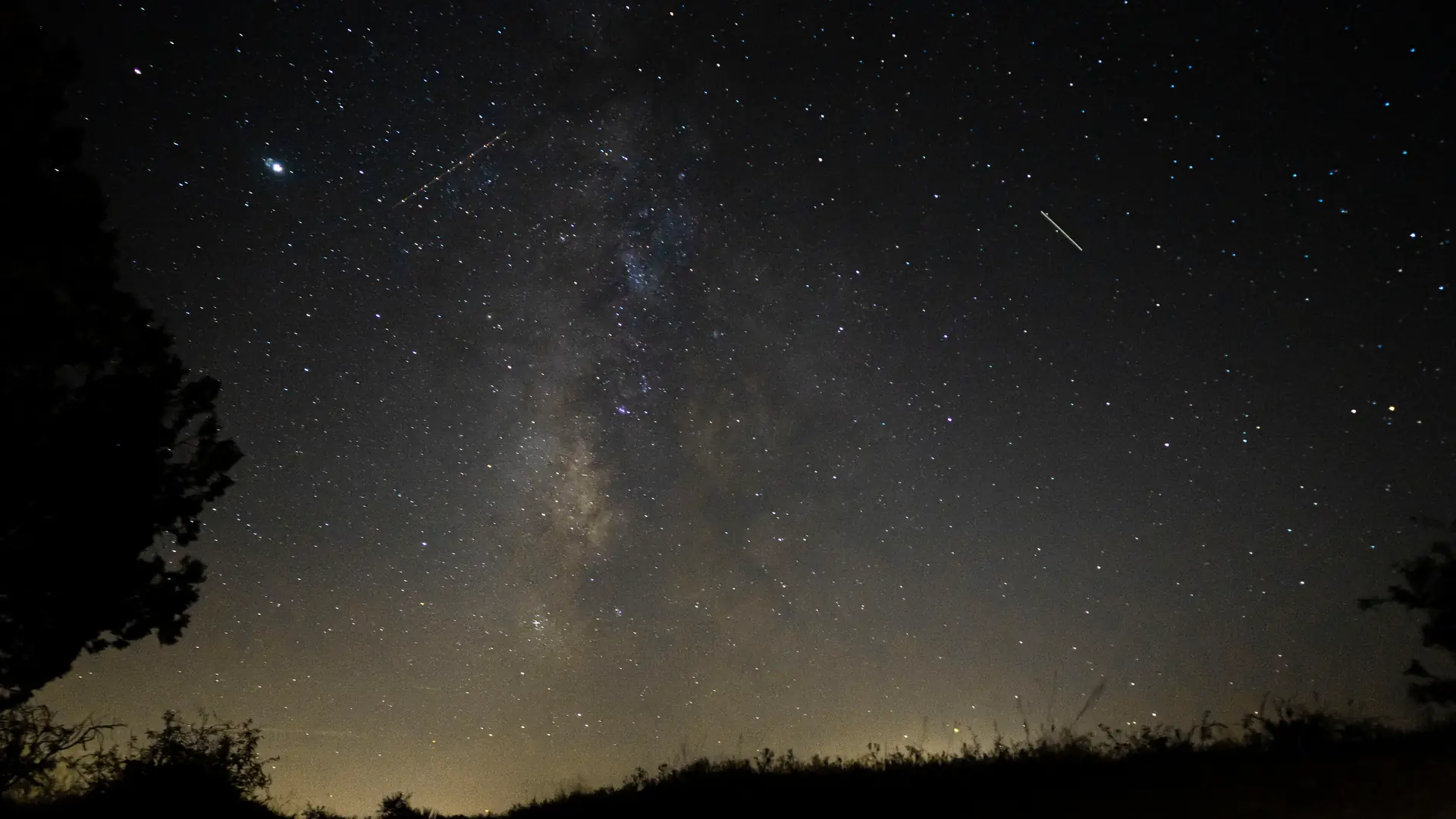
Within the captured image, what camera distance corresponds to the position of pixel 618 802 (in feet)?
25.3

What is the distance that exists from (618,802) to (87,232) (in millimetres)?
6245

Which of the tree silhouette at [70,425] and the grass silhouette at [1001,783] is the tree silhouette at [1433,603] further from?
the tree silhouette at [70,425]

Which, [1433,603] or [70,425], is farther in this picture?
[1433,603]

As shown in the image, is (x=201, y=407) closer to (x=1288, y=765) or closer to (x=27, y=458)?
(x=27, y=458)

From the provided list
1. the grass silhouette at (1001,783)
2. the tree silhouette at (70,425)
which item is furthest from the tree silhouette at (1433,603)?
the tree silhouette at (70,425)

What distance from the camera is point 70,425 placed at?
675 centimetres

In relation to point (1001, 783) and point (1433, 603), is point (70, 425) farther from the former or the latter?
Answer: point (1433, 603)

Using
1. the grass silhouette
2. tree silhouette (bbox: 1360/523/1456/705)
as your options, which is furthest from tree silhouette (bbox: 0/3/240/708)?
tree silhouette (bbox: 1360/523/1456/705)

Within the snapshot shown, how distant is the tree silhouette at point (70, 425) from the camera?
16.6ft

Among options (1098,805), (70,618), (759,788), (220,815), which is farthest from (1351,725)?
(70,618)

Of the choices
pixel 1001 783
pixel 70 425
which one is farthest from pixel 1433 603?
pixel 70 425

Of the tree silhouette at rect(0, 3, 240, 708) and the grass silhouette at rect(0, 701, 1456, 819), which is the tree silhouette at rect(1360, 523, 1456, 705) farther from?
the tree silhouette at rect(0, 3, 240, 708)

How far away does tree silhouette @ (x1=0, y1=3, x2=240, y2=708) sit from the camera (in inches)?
199

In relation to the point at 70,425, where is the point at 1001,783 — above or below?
below
